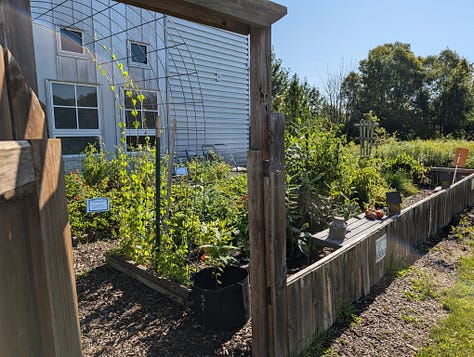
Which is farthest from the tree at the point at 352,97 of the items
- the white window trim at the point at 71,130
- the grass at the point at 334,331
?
the grass at the point at 334,331

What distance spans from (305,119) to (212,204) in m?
1.89

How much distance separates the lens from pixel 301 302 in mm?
2371

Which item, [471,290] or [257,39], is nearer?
[257,39]

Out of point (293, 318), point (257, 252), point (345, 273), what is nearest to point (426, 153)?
point (345, 273)

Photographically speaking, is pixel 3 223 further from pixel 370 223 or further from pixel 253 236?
pixel 370 223

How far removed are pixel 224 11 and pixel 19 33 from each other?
3.59ft

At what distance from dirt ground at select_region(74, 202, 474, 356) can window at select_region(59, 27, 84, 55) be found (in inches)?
245

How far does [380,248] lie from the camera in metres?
3.49

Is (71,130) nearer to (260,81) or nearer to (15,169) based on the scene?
(260,81)

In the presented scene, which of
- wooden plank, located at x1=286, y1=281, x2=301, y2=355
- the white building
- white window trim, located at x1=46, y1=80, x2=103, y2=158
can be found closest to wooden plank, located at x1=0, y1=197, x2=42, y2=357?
wooden plank, located at x1=286, y1=281, x2=301, y2=355

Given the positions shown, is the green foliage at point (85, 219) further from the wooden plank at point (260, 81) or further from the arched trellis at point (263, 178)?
the wooden plank at point (260, 81)

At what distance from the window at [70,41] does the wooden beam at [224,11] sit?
7.27 metres

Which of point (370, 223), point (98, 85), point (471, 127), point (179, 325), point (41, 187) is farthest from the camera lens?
point (471, 127)

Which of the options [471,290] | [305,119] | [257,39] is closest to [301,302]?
[257,39]
